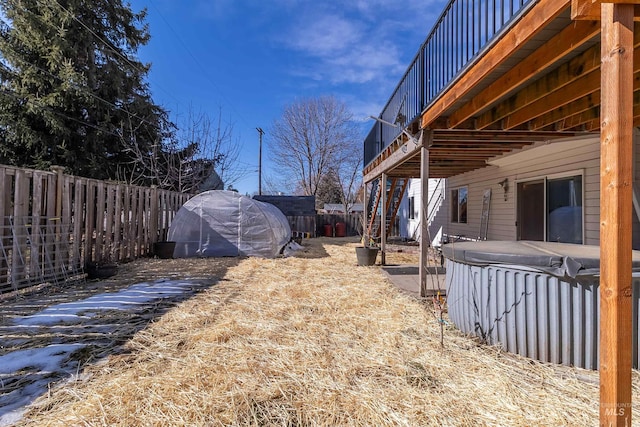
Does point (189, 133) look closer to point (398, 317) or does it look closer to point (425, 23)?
point (425, 23)

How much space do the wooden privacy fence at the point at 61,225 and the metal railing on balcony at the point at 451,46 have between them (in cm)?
614

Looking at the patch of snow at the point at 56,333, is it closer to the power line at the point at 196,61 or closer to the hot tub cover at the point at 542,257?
the hot tub cover at the point at 542,257

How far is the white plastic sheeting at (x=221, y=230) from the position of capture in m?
8.80

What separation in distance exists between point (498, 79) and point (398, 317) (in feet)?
8.81

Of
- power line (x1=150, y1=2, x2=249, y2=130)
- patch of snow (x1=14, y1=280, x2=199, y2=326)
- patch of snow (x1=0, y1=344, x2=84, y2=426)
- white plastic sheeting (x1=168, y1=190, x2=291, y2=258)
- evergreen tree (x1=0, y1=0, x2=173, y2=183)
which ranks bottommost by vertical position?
patch of snow (x1=0, y1=344, x2=84, y2=426)

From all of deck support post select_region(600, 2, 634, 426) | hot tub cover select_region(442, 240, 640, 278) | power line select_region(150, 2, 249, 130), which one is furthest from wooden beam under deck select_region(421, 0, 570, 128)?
power line select_region(150, 2, 249, 130)

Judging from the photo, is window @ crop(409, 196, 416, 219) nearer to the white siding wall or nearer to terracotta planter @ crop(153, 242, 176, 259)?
the white siding wall

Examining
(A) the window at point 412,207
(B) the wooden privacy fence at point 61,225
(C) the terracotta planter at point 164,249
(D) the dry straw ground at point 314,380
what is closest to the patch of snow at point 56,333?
(D) the dry straw ground at point 314,380

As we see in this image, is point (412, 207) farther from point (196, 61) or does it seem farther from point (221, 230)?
point (196, 61)

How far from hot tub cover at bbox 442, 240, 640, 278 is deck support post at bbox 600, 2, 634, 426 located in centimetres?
114

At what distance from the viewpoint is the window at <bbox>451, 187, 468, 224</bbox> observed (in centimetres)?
937

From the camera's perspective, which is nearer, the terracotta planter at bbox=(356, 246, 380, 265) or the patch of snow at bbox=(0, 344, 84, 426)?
the patch of snow at bbox=(0, 344, 84, 426)

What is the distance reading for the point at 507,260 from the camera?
276 cm

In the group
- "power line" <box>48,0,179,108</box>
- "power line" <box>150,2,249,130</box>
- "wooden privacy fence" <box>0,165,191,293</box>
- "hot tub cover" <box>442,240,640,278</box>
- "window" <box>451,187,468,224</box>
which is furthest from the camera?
"power line" <box>150,2,249,130</box>
